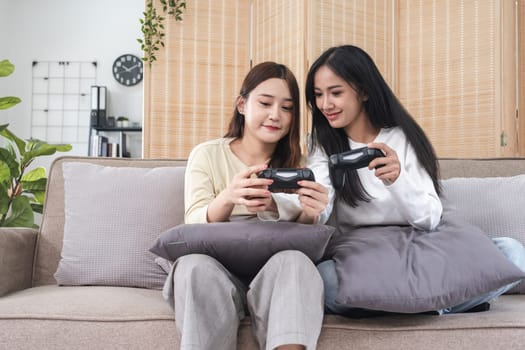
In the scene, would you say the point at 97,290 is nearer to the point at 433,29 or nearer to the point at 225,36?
the point at 225,36

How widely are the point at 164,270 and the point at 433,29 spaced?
2.37 meters

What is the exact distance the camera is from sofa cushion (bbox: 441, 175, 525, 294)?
6.08ft

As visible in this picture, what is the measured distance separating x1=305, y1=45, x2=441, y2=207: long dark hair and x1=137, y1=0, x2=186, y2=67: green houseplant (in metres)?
1.89

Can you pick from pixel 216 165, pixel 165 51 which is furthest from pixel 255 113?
pixel 165 51

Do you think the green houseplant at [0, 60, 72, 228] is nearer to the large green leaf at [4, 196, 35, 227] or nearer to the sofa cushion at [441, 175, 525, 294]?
the large green leaf at [4, 196, 35, 227]

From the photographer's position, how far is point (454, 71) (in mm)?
3432

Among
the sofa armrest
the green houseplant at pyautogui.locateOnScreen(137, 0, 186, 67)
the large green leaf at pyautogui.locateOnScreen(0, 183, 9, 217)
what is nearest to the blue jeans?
A: the sofa armrest

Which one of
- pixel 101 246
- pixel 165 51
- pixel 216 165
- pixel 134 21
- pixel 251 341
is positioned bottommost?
pixel 251 341

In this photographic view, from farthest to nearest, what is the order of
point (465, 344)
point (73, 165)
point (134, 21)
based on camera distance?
point (134, 21), point (73, 165), point (465, 344)

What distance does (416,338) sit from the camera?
51.8 inches

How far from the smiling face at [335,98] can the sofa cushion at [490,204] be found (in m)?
0.39

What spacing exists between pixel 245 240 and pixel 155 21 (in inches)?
96.9

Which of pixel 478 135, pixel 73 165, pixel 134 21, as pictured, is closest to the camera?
pixel 73 165

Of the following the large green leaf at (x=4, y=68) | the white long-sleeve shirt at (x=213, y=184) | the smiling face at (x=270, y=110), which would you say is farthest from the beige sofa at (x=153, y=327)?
the large green leaf at (x=4, y=68)
